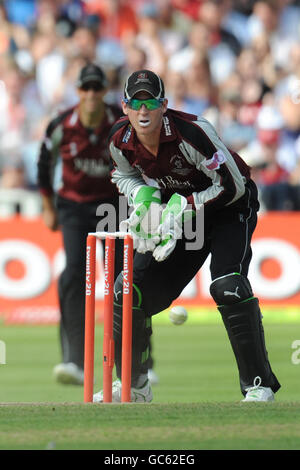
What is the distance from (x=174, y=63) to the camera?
57.4ft

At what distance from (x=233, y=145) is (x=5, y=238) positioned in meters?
3.69

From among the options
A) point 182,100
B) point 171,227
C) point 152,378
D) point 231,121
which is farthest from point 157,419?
point 182,100

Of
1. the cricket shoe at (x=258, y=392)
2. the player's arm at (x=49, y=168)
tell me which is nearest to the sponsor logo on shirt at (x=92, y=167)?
the player's arm at (x=49, y=168)

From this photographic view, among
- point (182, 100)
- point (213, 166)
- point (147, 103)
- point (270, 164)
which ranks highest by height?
point (182, 100)

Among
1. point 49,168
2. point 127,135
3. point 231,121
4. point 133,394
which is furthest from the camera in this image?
point 231,121

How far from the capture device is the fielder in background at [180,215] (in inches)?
264

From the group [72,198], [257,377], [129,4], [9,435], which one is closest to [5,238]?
[72,198]

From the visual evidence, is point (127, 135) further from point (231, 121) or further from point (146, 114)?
point (231, 121)

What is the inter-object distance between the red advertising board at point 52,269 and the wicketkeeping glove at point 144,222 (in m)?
7.01

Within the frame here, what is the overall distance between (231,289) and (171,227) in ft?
1.73

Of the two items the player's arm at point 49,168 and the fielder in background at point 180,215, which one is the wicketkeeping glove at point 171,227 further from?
the player's arm at point 49,168

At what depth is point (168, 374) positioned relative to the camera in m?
9.80

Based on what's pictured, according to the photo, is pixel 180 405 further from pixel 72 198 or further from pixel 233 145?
pixel 233 145

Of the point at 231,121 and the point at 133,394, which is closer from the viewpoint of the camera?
the point at 133,394
